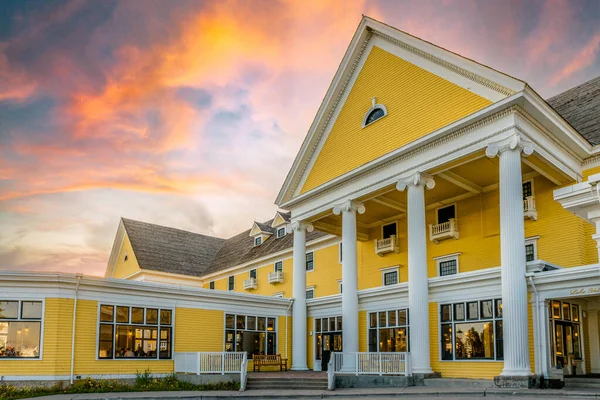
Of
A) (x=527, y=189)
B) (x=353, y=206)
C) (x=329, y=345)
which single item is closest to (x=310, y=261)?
(x=329, y=345)

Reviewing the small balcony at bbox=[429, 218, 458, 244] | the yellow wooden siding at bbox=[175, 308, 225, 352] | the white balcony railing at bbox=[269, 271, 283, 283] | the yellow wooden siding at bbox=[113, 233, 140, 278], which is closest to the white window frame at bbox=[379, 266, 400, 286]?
the small balcony at bbox=[429, 218, 458, 244]

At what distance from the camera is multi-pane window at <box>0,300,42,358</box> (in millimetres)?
22688

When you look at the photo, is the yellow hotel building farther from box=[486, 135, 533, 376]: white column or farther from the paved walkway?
the paved walkway

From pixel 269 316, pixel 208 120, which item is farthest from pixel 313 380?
pixel 208 120

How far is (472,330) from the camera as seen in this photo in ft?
76.5

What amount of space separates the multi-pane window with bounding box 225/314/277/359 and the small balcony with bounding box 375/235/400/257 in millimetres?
7193

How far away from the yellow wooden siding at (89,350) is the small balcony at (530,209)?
1795cm

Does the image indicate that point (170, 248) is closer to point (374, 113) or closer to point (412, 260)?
point (374, 113)

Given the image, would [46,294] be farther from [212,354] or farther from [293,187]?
[293,187]

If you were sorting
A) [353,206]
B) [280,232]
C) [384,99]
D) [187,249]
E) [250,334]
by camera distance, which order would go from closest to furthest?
[384,99] → [353,206] → [250,334] → [280,232] → [187,249]

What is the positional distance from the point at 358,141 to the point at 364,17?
5.97m

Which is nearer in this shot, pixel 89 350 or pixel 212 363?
pixel 89 350

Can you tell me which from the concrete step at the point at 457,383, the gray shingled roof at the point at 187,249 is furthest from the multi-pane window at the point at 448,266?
the gray shingled roof at the point at 187,249

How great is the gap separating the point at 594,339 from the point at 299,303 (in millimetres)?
14286
